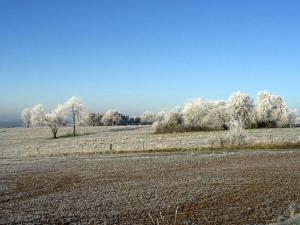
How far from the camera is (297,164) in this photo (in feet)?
100

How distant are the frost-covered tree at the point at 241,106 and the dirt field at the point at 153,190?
57.9m

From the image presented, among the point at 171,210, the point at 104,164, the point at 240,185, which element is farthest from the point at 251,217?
the point at 104,164

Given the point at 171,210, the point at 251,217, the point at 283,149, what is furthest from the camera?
the point at 283,149

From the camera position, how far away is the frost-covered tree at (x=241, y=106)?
94188 mm

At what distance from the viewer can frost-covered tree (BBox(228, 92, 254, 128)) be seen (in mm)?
94188

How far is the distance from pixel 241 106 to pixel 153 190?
75939mm

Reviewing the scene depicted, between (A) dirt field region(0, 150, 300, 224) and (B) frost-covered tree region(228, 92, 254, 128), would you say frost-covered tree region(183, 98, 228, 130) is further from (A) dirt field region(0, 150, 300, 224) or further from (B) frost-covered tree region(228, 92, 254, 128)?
(A) dirt field region(0, 150, 300, 224)

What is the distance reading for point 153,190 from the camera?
21.9m

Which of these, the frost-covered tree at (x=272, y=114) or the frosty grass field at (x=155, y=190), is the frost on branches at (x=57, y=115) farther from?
the frosty grass field at (x=155, y=190)

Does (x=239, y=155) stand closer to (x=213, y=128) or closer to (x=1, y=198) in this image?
(x=1, y=198)

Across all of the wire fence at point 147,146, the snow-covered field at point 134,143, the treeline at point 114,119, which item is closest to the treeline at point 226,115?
the snow-covered field at point 134,143

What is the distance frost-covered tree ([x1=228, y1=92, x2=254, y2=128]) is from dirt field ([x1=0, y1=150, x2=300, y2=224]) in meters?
57.9

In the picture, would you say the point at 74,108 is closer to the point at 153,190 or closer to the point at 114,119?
the point at 114,119

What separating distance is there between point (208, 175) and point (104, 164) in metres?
11.1
